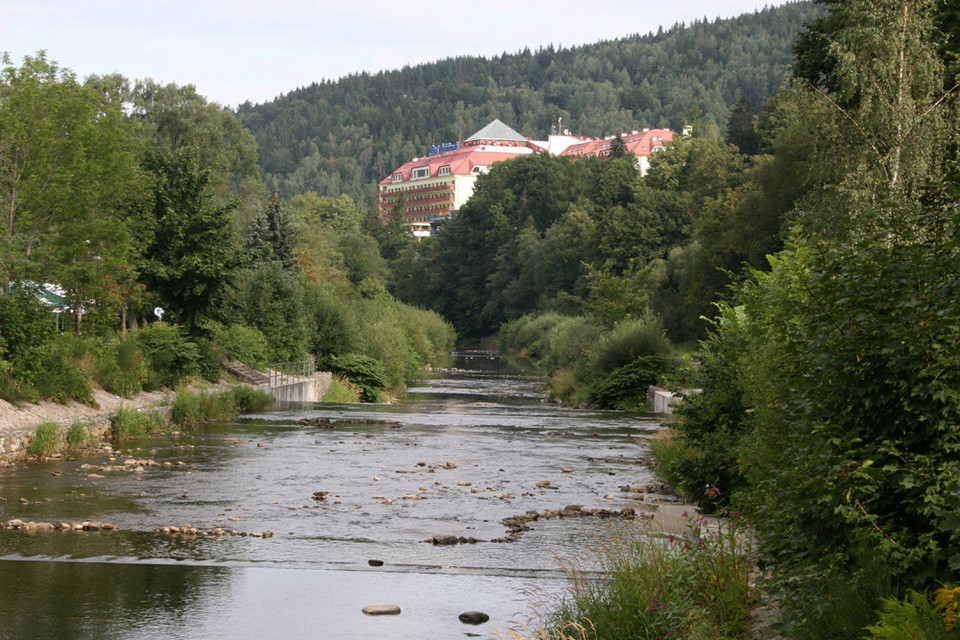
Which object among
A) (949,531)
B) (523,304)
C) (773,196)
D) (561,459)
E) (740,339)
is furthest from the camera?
(523,304)

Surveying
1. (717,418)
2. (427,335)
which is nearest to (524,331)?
(427,335)

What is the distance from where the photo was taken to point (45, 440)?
23906mm

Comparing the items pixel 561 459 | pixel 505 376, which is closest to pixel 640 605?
pixel 561 459

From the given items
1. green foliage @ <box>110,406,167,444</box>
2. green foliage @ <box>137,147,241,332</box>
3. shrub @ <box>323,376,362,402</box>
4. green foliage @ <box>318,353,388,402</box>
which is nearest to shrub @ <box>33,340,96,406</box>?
green foliage @ <box>110,406,167,444</box>

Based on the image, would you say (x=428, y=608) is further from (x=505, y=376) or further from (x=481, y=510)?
(x=505, y=376)

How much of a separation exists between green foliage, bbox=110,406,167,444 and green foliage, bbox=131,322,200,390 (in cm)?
544

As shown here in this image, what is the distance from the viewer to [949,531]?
7406 millimetres

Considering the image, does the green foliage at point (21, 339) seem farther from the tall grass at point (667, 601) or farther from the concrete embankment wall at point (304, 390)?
the tall grass at point (667, 601)

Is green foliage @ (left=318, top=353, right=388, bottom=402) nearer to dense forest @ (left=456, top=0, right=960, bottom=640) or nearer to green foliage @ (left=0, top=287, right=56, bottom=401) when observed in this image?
dense forest @ (left=456, top=0, right=960, bottom=640)

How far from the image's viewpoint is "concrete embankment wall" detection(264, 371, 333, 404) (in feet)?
146

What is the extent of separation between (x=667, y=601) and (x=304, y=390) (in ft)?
134

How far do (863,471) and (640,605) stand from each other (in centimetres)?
269

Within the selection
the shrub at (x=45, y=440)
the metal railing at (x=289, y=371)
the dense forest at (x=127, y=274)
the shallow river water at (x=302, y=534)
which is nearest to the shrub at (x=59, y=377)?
the dense forest at (x=127, y=274)

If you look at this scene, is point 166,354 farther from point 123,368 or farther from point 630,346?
point 630,346
